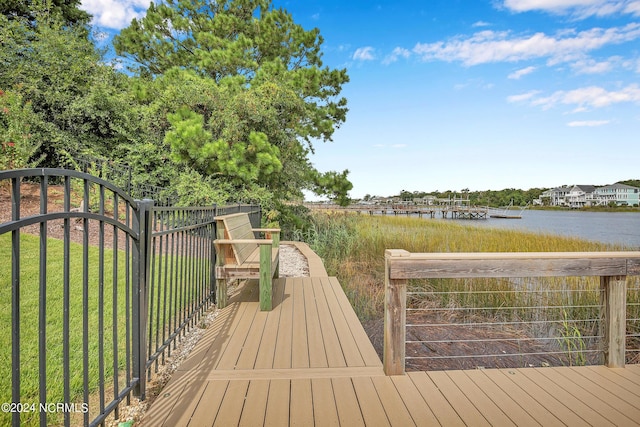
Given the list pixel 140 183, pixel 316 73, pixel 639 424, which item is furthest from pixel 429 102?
pixel 639 424

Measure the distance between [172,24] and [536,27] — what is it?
17979 millimetres

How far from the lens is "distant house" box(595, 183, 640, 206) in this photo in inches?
3172

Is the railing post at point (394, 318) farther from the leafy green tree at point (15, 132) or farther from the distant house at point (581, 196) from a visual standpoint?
the distant house at point (581, 196)

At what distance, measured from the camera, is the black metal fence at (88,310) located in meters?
1.20

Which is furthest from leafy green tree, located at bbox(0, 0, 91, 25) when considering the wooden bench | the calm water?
the calm water

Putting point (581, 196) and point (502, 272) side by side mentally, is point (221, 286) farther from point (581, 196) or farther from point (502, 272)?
point (581, 196)

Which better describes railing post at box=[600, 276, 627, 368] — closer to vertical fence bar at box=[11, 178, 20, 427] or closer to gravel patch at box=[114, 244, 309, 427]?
gravel patch at box=[114, 244, 309, 427]

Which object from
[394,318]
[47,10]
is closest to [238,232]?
[394,318]

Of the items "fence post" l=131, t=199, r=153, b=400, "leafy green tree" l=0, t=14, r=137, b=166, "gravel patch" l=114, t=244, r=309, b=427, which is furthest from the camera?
"leafy green tree" l=0, t=14, r=137, b=166

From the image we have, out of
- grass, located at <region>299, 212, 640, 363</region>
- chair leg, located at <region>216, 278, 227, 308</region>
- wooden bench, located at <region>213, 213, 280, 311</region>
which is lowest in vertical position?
grass, located at <region>299, 212, 640, 363</region>

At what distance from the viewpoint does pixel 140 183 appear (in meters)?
10.3

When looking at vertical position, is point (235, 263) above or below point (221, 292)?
above

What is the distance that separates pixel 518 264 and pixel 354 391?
4.67 ft

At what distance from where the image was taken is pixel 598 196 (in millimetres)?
83688
